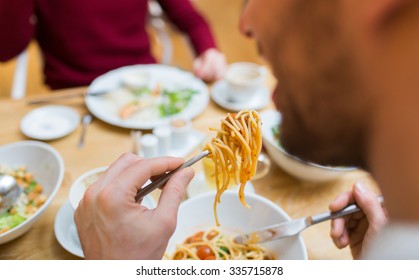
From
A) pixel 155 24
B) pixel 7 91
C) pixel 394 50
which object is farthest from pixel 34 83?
pixel 394 50

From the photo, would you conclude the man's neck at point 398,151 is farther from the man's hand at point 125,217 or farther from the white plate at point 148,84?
the white plate at point 148,84

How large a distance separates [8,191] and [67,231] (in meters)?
0.17

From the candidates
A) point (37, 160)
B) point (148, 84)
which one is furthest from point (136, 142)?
point (148, 84)

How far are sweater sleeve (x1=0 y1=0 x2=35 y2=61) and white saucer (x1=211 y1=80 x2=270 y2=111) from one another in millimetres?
701

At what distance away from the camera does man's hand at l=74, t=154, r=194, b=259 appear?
0.60 m

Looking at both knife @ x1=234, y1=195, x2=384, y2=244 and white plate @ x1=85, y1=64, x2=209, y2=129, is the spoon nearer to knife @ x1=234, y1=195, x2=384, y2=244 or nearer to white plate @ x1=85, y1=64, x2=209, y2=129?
white plate @ x1=85, y1=64, x2=209, y2=129

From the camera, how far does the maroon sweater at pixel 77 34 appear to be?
1.41 m

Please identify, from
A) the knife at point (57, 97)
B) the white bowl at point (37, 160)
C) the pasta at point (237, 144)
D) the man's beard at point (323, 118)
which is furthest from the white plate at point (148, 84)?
the man's beard at point (323, 118)

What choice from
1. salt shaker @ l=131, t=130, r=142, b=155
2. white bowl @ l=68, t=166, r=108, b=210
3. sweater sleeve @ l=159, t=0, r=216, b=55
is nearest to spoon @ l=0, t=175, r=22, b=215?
white bowl @ l=68, t=166, r=108, b=210

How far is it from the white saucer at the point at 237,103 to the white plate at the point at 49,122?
0.44 metres

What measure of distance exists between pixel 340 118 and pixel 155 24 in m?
1.42

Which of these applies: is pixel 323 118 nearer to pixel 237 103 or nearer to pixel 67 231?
pixel 67 231

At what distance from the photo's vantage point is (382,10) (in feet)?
→ 1.20
